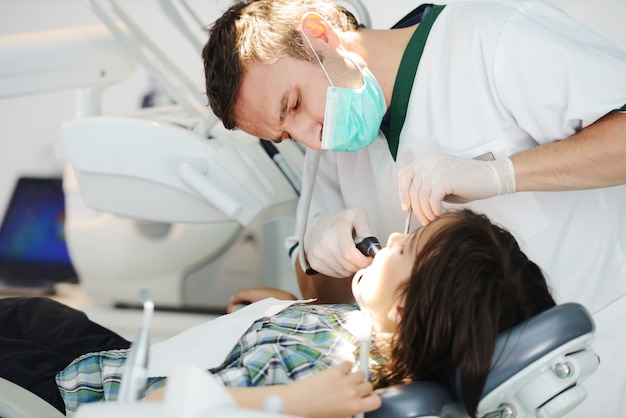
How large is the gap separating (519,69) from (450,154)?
0.71ft

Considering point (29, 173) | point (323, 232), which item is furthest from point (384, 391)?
point (29, 173)

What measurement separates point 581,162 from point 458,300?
430 mm

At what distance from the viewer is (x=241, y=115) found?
5.46 ft

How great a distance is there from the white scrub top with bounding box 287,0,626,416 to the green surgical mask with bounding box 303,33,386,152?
61 millimetres

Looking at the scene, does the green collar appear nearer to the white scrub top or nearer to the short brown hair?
the white scrub top

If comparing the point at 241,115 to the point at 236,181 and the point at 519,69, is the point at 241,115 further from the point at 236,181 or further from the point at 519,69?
the point at 519,69

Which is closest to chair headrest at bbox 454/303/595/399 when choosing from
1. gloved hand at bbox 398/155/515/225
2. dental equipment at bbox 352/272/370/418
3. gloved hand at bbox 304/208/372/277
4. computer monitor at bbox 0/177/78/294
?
dental equipment at bbox 352/272/370/418

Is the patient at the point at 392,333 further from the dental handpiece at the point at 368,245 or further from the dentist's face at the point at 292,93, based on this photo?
the dentist's face at the point at 292,93

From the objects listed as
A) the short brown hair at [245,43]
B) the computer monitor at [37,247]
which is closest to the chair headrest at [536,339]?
the short brown hair at [245,43]

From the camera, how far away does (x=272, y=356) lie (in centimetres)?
128

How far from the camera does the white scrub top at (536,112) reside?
150 centimetres

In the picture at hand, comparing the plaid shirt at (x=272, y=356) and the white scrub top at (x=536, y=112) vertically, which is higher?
the white scrub top at (x=536, y=112)

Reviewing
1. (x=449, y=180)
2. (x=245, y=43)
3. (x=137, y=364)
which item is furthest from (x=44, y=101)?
(x=137, y=364)

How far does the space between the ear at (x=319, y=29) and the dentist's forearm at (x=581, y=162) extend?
0.45 m
